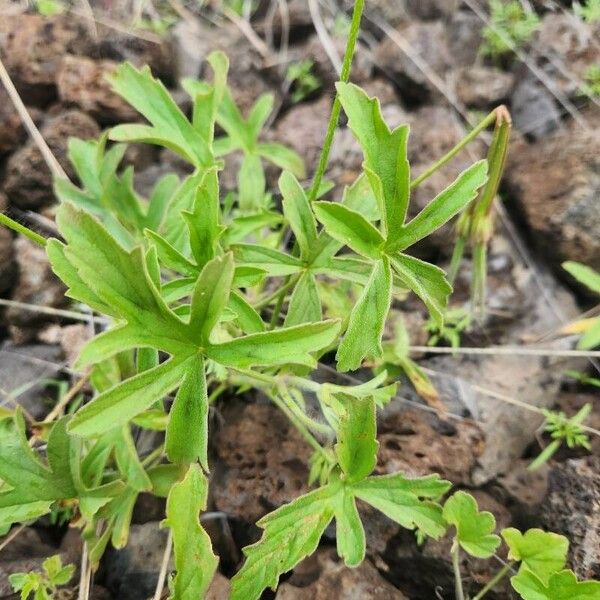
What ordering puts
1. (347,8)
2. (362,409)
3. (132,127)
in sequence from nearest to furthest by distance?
(362,409), (132,127), (347,8)

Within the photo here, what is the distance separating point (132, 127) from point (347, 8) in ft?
5.13

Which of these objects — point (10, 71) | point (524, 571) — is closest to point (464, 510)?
A: point (524, 571)

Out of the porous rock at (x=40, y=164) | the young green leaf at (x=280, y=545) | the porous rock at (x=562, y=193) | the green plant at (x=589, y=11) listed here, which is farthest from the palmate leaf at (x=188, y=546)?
the green plant at (x=589, y=11)

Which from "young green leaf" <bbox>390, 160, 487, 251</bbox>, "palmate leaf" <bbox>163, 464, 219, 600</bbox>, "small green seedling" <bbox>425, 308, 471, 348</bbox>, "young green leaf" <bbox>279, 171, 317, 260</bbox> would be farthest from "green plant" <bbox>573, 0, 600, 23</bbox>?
"palmate leaf" <bbox>163, 464, 219, 600</bbox>

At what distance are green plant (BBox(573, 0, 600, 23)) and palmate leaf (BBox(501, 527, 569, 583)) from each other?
2063 millimetres

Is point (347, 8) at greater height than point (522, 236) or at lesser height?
greater

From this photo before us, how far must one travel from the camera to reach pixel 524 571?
49.6 inches

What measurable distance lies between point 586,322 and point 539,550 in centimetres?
83

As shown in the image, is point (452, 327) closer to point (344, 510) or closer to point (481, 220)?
point (481, 220)

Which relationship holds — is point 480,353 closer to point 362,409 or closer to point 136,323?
point 362,409

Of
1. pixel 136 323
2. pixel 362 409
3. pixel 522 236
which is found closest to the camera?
pixel 136 323

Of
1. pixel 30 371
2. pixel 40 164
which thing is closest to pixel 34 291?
pixel 30 371

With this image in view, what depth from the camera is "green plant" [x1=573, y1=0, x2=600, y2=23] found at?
7.61ft

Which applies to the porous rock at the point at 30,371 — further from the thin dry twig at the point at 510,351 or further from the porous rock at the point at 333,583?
the thin dry twig at the point at 510,351
